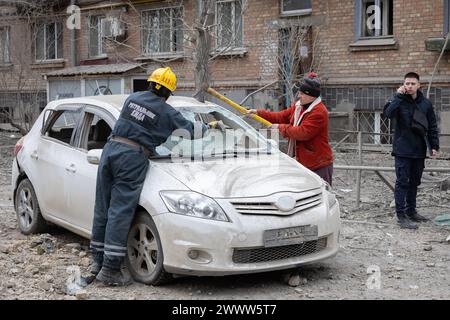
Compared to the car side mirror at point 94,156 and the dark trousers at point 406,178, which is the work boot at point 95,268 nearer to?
the car side mirror at point 94,156

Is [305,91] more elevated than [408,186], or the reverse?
[305,91]

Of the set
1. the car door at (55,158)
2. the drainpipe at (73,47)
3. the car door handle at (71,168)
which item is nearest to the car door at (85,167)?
the car door handle at (71,168)

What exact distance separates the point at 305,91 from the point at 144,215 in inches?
90.8

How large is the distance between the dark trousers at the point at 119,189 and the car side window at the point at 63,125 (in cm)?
133

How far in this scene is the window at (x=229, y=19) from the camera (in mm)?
15375

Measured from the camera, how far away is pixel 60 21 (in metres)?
19.9

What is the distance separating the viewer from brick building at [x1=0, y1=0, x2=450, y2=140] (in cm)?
1302

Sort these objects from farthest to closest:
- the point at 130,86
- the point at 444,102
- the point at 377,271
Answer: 1. the point at 130,86
2. the point at 444,102
3. the point at 377,271

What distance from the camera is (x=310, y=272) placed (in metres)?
5.59

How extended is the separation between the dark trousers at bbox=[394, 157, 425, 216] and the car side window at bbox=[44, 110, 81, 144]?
3.63m

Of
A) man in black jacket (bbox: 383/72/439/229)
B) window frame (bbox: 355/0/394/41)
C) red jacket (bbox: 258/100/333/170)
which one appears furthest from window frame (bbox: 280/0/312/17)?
red jacket (bbox: 258/100/333/170)

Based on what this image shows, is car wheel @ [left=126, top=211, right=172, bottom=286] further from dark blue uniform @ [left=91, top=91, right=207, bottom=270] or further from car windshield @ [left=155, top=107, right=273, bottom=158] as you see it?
car windshield @ [left=155, top=107, right=273, bottom=158]
